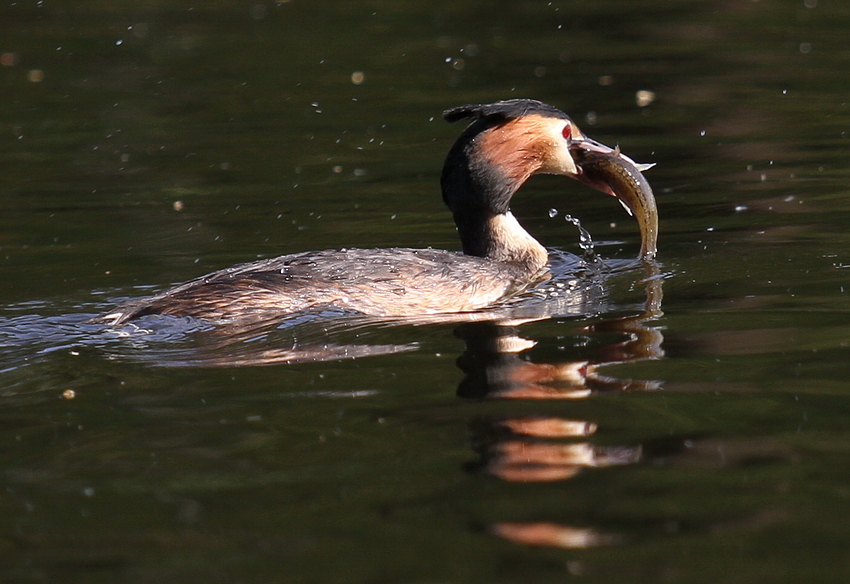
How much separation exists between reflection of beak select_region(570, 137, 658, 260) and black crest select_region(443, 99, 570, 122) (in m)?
0.29

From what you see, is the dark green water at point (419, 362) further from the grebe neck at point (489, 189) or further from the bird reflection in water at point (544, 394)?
the grebe neck at point (489, 189)

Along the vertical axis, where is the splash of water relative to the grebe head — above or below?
below

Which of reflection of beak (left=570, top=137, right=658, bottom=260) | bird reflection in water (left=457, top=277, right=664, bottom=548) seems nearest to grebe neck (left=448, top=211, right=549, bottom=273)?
reflection of beak (left=570, top=137, right=658, bottom=260)

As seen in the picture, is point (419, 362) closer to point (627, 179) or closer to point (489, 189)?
point (489, 189)

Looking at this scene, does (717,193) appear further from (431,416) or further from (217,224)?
(431,416)

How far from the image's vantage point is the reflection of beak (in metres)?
8.54

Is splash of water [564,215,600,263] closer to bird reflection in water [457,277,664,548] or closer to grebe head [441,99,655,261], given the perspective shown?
grebe head [441,99,655,261]

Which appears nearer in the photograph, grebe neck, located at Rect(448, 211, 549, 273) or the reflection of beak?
the reflection of beak

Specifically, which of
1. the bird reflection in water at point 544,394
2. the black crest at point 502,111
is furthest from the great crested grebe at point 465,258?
the bird reflection in water at point 544,394

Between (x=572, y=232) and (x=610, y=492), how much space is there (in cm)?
529

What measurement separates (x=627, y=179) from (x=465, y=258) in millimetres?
1207

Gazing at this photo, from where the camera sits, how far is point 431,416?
563cm

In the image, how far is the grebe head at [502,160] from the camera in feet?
27.8

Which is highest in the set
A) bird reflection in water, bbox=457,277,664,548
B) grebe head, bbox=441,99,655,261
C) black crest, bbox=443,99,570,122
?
black crest, bbox=443,99,570,122
